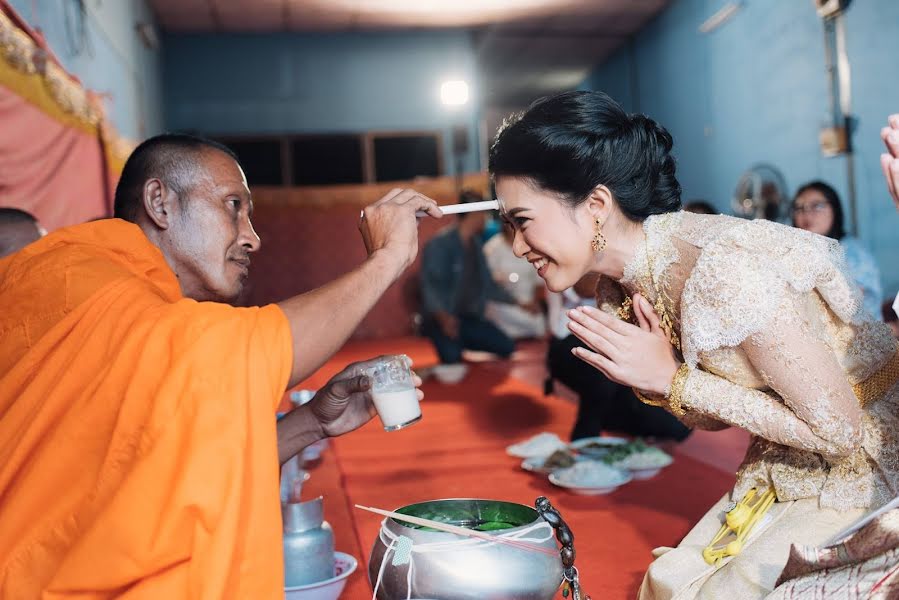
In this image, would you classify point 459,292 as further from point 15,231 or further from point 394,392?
point 394,392

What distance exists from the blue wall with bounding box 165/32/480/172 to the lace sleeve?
8903 mm

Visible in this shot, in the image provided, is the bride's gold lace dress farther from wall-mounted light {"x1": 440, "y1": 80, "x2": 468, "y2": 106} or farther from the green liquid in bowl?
wall-mounted light {"x1": 440, "y1": 80, "x2": 468, "y2": 106}

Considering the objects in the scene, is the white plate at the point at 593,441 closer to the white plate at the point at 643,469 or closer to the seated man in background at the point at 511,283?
the white plate at the point at 643,469

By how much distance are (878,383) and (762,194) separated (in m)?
6.05

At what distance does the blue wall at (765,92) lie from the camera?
6004mm

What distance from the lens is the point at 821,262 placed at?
1673 millimetres

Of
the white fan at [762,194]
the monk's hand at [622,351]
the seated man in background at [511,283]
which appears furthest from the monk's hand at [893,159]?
the seated man in background at [511,283]

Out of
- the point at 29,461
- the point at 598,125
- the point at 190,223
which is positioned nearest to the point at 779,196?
the point at 598,125

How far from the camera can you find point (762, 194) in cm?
738

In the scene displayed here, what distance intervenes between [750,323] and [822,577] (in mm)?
500


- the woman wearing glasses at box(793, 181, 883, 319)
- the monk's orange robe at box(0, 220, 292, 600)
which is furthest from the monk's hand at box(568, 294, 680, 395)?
the woman wearing glasses at box(793, 181, 883, 319)

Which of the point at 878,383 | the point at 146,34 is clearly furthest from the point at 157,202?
the point at 146,34

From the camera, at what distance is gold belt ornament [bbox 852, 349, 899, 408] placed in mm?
1722

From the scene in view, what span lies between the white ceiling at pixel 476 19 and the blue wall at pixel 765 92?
20.2 inches
